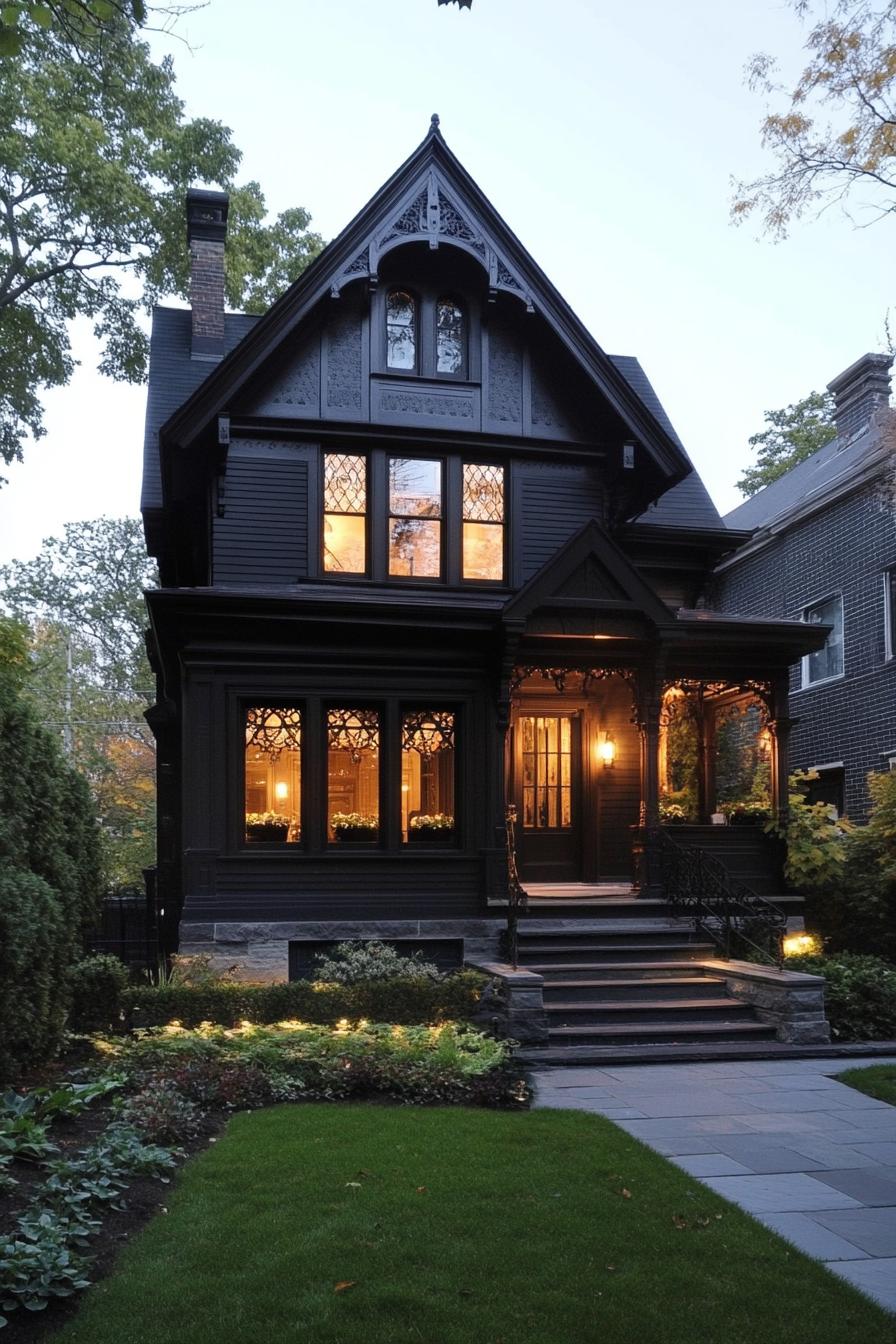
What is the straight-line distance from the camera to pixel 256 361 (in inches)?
539

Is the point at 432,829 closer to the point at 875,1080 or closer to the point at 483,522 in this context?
the point at 483,522

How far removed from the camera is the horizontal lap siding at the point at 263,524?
14.1 meters

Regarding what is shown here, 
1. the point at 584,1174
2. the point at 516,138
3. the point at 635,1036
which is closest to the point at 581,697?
the point at 635,1036

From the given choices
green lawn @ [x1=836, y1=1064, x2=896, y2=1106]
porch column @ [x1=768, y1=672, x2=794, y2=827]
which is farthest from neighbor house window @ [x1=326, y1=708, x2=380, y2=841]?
green lawn @ [x1=836, y1=1064, x2=896, y2=1106]

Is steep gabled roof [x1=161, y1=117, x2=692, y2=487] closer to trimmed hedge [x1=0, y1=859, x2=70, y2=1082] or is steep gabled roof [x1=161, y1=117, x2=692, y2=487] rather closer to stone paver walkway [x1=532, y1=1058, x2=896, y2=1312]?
trimmed hedge [x1=0, y1=859, x2=70, y2=1082]

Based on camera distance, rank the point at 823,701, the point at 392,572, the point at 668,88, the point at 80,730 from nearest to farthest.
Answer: the point at 668,88 → the point at 392,572 → the point at 823,701 → the point at 80,730

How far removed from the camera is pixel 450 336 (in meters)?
15.2

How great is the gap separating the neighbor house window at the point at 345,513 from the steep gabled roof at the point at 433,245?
1637 millimetres

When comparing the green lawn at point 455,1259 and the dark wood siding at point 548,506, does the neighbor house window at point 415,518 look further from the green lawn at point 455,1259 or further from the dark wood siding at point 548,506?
the green lawn at point 455,1259

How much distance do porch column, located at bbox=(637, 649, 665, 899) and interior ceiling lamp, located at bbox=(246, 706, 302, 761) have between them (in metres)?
4.07

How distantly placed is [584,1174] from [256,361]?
10171 mm

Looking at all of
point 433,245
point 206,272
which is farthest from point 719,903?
point 206,272

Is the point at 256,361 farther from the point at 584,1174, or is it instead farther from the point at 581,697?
the point at 584,1174

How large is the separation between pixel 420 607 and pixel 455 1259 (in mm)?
8938
